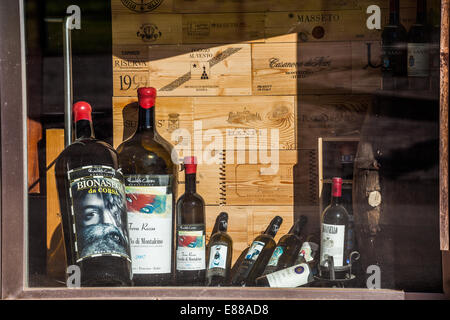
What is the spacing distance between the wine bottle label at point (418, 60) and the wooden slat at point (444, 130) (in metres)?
0.10

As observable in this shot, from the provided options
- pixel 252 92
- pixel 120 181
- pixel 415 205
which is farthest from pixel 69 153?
pixel 415 205

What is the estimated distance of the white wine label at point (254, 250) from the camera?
170 centimetres

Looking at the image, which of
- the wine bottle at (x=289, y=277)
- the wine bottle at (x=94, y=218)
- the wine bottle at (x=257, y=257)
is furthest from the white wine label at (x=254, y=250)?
the wine bottle at (x=94, y=218)

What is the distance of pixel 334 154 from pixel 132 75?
681 millimetres

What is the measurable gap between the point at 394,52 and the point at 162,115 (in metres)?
0.73

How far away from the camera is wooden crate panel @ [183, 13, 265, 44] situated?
1729 millimetres

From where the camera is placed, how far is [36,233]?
1565 mm

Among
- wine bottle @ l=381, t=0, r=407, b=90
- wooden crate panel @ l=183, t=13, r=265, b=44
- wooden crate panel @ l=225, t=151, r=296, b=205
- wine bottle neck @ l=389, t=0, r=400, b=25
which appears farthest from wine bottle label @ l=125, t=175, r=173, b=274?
wine bottle neck @ l=389, t=0, r=400, b=25

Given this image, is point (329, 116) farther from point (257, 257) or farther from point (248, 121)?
point (257, 257)

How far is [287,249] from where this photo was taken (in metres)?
1.70

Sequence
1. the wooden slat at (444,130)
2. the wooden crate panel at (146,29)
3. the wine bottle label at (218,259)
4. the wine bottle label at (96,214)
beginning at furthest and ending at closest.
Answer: the wooden crate panel at (146,29) < the wine bottle label at (218,259) < the wine bottle label at (96,214) < the wooden slat at (444,130)

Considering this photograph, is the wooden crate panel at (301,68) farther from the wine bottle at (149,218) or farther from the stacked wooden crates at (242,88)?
the wine bottle at (149,218)

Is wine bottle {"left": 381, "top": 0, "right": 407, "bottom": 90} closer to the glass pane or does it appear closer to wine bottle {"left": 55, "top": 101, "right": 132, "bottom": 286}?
the glass pane
